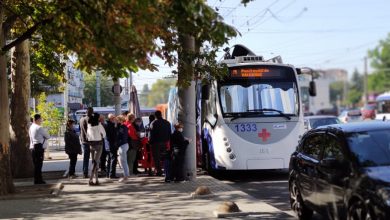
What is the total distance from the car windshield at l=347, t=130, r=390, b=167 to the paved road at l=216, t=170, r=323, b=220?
6.75 ft

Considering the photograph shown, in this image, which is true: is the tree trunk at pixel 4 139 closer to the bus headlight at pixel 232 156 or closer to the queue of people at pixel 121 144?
the queue of people at pixel 121 144

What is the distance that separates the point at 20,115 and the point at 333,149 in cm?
1107

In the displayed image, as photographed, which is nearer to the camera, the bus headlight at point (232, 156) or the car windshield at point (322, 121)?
the bus headlight at point (232, 156)

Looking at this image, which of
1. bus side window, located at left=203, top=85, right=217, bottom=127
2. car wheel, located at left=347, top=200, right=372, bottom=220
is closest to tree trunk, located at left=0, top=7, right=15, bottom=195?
bus side window, located at left=203, top=85, right=217, bottom=127

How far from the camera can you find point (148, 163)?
Result: 1681cm

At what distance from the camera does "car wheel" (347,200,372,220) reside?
6957 millimetres

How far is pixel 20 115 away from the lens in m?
17.0

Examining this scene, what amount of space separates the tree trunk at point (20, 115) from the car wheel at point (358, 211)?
11.8m

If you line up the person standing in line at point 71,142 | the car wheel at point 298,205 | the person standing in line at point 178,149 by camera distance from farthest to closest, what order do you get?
1. the person standing in line at point 71,142
2. the person standing in line at point 178,149
3. the car wheel at point 298,205

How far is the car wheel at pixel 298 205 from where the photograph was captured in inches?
373

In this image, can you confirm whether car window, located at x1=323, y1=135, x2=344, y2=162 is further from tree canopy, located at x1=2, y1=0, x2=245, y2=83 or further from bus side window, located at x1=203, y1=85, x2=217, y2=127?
bus side window, located at x1=203, y1=85, x2=217, y2=127

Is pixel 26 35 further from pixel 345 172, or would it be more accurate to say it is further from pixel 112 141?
pixel 345 172

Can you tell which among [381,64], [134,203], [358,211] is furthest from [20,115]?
[381,64]

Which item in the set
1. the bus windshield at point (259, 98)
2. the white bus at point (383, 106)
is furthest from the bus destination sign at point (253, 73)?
the white bus at point (383, 106)
